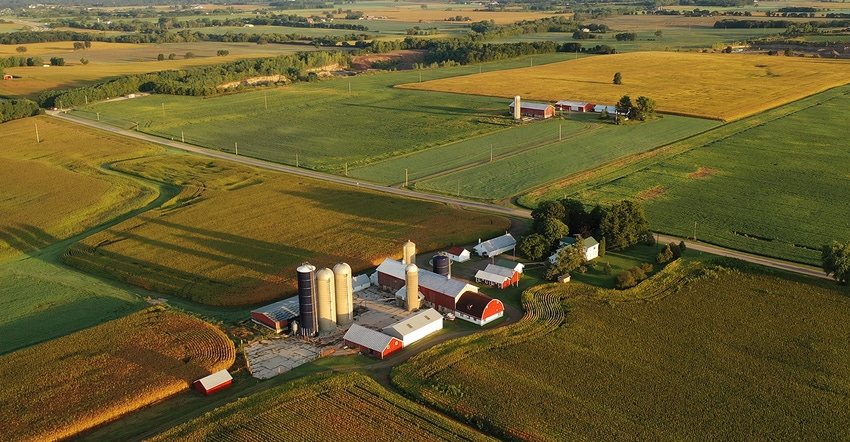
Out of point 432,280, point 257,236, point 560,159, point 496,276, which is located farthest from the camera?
point 560,159

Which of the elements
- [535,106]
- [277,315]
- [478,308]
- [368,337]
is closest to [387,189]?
[478,308]

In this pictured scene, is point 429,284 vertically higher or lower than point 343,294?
lower

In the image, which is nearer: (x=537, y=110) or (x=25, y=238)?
(x=25, y=238)

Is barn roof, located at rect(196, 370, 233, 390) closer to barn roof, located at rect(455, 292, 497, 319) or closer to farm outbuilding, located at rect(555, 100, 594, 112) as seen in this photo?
barn roof, located at rect(455, 292, 497, 319)

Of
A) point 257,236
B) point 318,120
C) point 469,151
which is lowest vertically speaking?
point 257,236

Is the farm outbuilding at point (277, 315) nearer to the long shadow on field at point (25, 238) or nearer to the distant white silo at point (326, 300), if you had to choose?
the distant white silo at point (326, 300)

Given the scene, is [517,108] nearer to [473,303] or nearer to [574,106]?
[574,106]

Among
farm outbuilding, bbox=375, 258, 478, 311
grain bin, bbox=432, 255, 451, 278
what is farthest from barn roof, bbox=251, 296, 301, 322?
grain bin, bbox=432, 255, 451, 278

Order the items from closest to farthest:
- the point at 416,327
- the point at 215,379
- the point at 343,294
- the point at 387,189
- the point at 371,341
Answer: the point at 215,379, the point at 371,341, the point at 416,327, the point at 343,294, the point at 387,189
